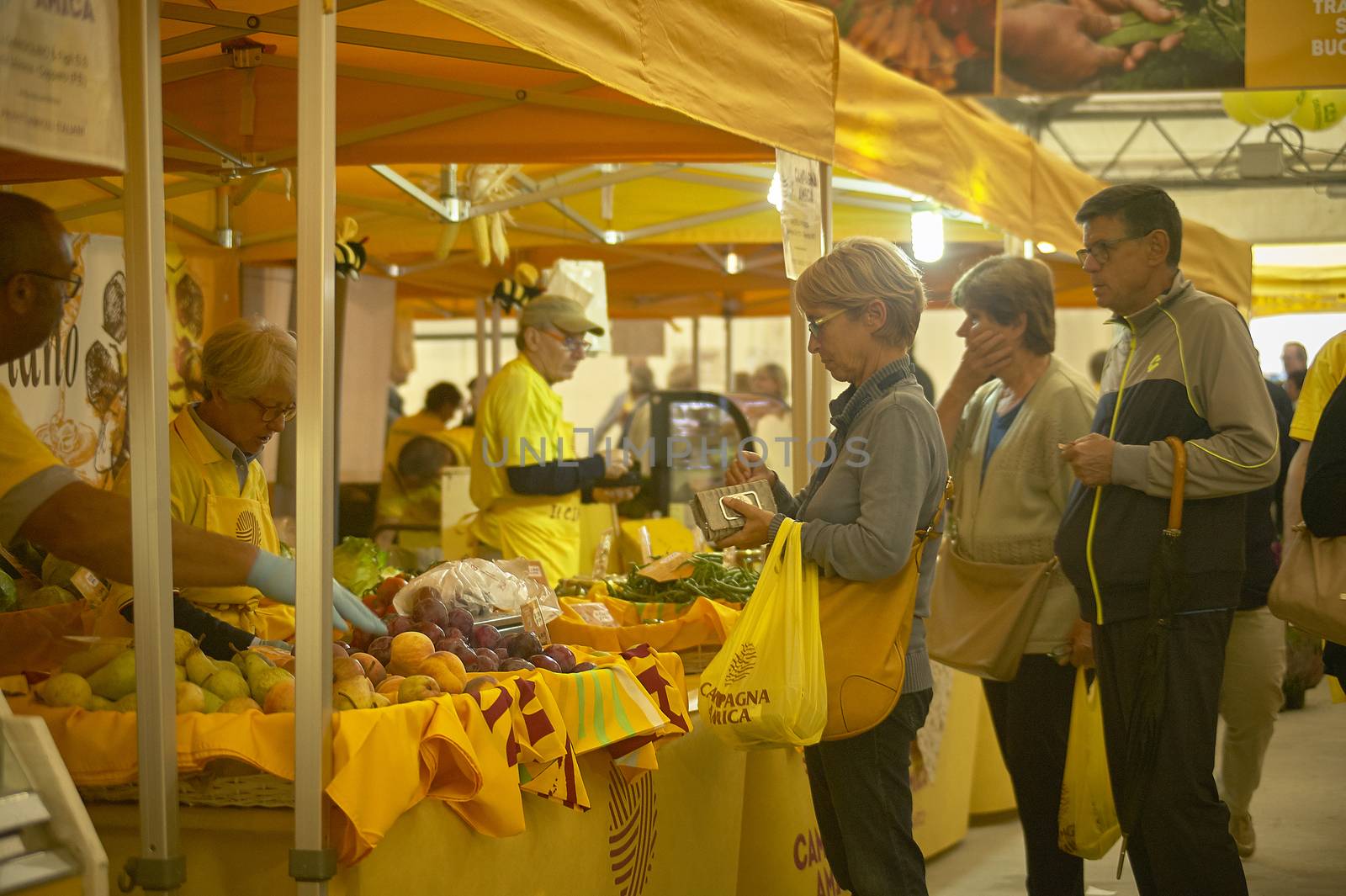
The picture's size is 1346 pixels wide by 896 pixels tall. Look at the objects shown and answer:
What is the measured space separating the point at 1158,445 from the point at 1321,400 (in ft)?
4.52

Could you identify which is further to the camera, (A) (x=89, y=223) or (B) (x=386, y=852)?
(A) (x=89, y=223)

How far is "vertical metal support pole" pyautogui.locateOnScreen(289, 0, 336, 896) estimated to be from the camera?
214 cm

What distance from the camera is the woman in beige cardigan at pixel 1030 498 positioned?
11.4 feet

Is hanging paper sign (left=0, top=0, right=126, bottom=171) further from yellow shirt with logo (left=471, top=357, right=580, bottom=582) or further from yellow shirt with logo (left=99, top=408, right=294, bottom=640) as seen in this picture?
yellow shirt with logo (left=471, top=357, right=580, bottom=582)

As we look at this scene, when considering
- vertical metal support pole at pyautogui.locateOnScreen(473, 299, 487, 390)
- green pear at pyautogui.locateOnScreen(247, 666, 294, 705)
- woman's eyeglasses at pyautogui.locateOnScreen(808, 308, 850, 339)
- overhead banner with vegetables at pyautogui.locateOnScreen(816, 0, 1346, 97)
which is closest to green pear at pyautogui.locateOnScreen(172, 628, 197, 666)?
green pear at pyautogui.locateOnScreen(247, 666, 294, 705)

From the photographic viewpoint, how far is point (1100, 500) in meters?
3.03

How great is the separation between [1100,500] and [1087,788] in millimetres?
773

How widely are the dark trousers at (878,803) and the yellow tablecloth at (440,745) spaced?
1.65 feet

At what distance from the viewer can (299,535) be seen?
7.13ft

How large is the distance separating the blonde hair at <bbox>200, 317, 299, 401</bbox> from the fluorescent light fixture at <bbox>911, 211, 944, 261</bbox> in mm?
3465

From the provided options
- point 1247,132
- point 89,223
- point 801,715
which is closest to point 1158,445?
point 801,715

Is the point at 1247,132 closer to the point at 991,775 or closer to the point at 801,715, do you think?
the point at 991,775

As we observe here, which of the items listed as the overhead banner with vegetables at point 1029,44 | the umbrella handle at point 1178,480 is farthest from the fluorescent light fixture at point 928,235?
the umbrella handle at point 1178,480

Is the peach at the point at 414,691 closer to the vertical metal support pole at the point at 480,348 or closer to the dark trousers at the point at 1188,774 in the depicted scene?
the dark trousers at the point at 1188,774
